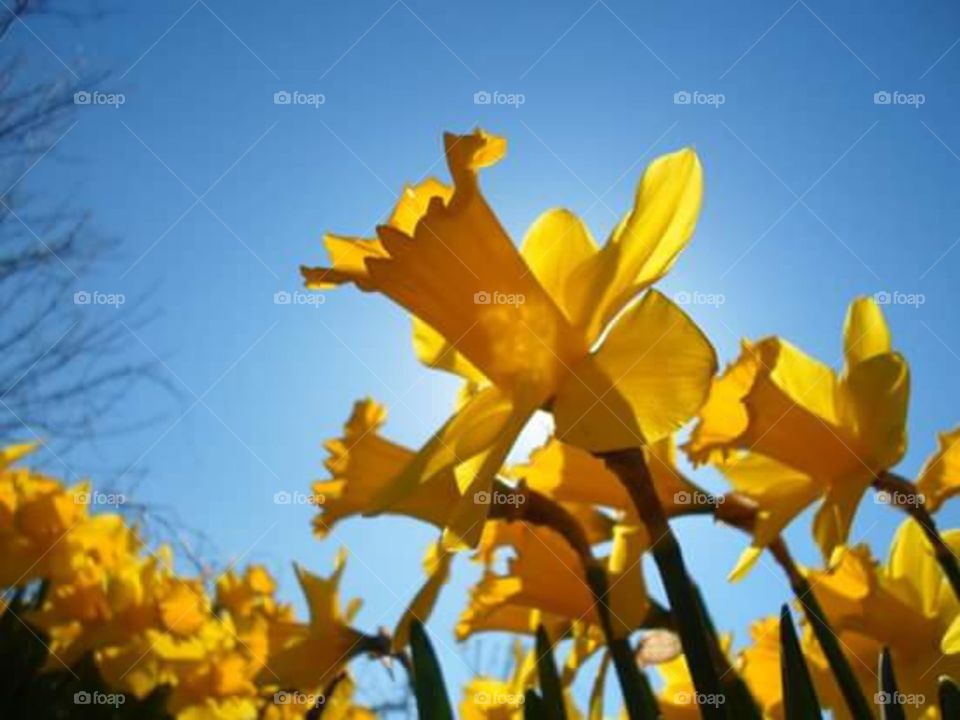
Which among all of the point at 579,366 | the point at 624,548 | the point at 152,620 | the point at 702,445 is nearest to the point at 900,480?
the point at 702,445

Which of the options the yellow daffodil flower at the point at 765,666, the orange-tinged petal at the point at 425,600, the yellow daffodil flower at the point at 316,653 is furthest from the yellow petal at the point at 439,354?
the yellow daffodil flower at the point at 316,653

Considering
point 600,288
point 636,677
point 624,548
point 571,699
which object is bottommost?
point 571,699

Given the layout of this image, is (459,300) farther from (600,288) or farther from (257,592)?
(257,592)

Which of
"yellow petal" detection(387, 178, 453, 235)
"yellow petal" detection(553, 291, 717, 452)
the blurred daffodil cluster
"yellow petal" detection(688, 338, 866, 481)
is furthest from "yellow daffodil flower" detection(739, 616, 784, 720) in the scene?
"yellow petal" detection(387, 178, 453, 235)

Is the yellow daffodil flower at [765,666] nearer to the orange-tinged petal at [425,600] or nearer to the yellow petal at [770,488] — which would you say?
the yellow petal at [770,488]

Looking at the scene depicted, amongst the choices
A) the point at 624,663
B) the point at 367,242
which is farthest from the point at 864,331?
the point at 367,242

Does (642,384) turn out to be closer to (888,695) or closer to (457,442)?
(457,442)
